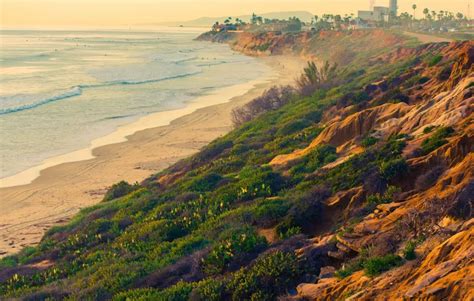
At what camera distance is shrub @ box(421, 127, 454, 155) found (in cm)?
1355

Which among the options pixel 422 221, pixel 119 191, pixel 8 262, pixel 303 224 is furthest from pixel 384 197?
pixel 119 191

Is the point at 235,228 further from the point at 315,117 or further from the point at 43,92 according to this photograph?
the point at 43,92

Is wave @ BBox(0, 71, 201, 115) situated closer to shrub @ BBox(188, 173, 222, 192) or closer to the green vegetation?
shrub @ BBox(188, 173, 222, 192)

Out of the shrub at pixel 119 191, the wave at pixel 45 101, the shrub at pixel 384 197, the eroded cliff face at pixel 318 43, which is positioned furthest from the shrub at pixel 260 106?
the eroded cliff face at pixel 318 43

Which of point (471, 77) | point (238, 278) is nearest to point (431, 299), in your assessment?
point (238, 278)

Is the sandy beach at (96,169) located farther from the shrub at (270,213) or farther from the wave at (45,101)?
the wave at (45,101)

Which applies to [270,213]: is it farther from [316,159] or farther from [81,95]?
[81,95]

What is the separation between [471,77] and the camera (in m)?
17.8

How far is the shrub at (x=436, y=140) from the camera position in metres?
13.5

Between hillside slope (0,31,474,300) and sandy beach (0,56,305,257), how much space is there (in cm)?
186

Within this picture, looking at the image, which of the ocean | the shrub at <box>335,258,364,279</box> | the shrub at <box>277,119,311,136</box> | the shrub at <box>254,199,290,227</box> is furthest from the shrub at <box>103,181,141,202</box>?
the shrub at <box>335,258,364,279</box>

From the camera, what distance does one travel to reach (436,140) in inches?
542

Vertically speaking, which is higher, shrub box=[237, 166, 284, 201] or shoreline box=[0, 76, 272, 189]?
shrub box=[237, 166, 284, 201]

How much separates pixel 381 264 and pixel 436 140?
A: 5.66 m
